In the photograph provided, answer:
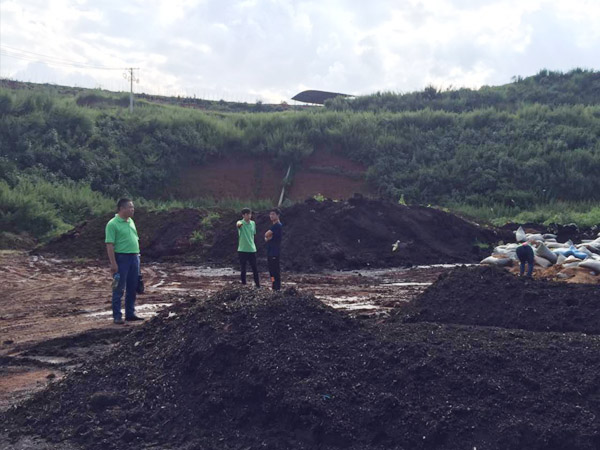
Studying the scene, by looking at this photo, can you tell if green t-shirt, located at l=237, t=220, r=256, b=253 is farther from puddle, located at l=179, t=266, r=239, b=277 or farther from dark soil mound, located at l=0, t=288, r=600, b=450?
dark soil mound, located at l=0, t=288, r=600, b=450

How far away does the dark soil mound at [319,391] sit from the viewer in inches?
216

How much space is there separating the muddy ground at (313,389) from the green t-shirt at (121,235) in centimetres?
282

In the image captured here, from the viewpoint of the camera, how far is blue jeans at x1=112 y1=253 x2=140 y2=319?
10180 mm

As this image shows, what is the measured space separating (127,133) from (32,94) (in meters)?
4.54

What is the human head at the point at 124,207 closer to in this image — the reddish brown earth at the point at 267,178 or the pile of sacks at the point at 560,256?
the pile of sacks at the point at 560,256

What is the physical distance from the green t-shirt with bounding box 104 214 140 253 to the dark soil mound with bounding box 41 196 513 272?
808cm

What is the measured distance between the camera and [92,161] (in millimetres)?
30094

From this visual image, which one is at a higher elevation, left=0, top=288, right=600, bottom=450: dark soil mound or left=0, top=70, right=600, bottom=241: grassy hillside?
left=0, top=70, right=600, bottom=241: grassy hillside

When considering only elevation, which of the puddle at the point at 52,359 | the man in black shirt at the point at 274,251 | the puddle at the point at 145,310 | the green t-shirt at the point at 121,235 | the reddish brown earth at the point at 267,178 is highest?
the reddish brown earth at the point at 267,178

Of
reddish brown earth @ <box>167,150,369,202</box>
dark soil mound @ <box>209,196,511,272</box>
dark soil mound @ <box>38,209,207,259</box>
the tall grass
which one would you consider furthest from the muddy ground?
reddish brown earth @ <box>167,150,369,202</box>

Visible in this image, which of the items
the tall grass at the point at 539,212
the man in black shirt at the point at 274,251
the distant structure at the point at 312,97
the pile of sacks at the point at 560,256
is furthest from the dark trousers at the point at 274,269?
the distant structure at the point at 312,97

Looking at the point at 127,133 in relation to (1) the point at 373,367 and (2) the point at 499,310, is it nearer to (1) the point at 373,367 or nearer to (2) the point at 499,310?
(2) the point at 499,310

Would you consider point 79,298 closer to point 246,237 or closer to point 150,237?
point 246,237

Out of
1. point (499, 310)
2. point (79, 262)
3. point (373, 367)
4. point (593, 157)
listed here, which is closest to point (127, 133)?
point (79, 262)
